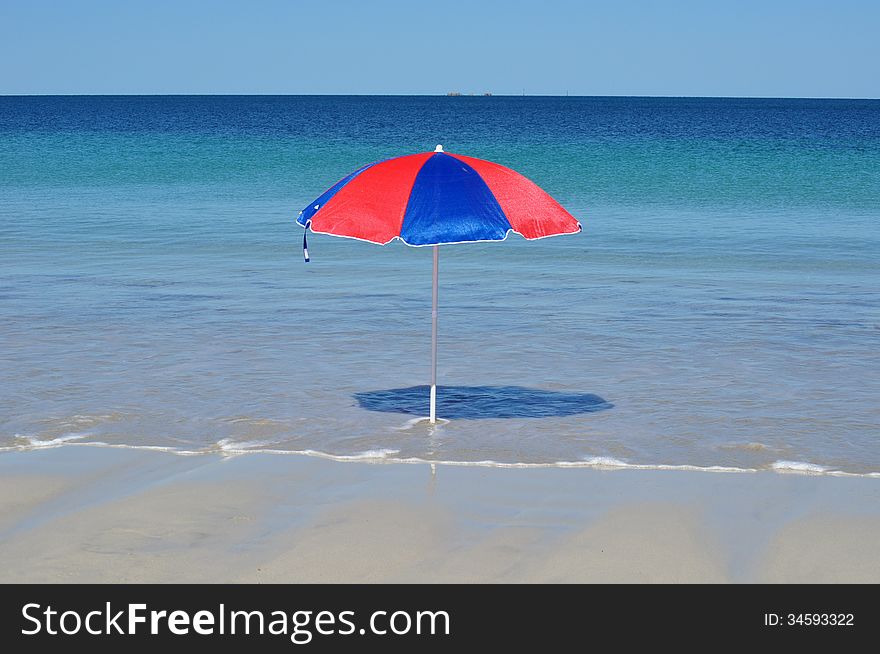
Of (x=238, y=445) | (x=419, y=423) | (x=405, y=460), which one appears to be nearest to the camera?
(x=405, y=460)

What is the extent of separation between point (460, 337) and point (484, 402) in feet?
7.22

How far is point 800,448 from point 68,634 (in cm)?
416

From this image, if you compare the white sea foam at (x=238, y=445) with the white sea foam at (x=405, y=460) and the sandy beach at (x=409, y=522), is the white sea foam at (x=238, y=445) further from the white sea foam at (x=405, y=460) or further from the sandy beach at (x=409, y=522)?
the sandy beach at (x=409, y=522)

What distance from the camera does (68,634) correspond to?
4.07m

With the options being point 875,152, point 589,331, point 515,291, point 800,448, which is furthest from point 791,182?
point 800,448

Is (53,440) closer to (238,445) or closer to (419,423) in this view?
(238,445)

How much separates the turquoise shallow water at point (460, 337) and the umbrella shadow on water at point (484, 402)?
1.1 inches

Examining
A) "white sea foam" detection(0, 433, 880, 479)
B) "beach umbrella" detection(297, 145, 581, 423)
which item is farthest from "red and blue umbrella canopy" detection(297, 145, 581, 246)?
"white sea foam" detection(0, 433, 880, 479)

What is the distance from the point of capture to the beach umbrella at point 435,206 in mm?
6082

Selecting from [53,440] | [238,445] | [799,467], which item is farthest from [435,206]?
[53,440]

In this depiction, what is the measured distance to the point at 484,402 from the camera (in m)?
7.62

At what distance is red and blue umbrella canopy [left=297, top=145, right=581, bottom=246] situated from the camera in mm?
6086

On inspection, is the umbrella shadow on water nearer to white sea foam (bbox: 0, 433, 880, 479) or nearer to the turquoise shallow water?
the turquoise shallow water

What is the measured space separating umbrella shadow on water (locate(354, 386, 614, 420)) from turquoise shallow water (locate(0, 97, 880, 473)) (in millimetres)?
28
